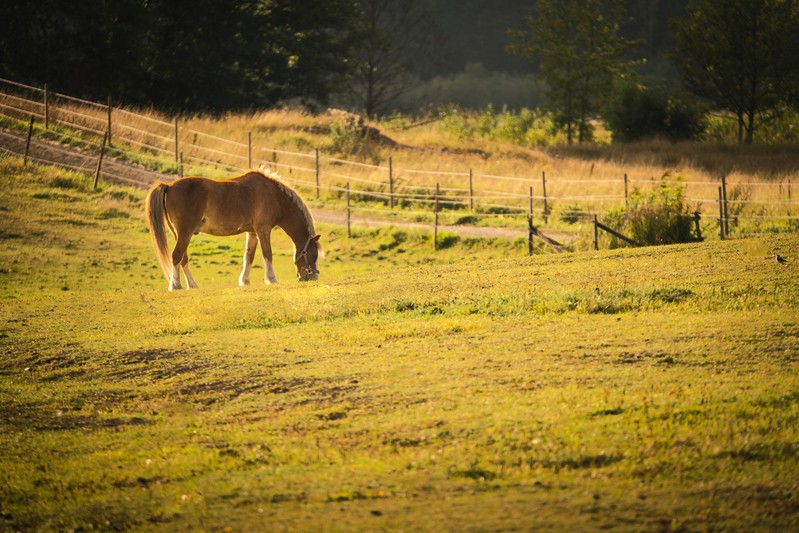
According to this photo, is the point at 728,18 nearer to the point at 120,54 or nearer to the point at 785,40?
the point at 785,40

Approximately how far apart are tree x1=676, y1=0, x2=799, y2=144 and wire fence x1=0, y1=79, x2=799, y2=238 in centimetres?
1394

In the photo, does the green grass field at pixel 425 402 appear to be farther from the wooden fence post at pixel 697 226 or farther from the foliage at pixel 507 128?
the foliage at pixel 507 128

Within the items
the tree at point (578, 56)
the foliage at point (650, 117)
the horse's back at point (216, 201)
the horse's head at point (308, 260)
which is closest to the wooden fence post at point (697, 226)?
the horse's head at point (308, 260)

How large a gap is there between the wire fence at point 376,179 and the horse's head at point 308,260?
744 centimetres

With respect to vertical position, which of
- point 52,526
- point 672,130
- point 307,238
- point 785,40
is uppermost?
point 785,40

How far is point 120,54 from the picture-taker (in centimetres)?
4634

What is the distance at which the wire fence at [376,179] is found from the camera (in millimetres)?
29484

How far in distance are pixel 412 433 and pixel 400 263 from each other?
56.5ft

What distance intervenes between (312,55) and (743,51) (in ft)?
65.7

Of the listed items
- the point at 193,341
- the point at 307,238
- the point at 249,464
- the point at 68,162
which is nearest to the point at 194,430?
the point at 249,464

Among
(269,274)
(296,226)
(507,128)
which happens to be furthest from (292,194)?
(507,128)

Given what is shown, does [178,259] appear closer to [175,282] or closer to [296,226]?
[175,282]

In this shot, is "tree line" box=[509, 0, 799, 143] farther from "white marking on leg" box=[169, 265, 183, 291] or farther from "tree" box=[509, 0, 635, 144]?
"white marking on leg" box=[169, 265, 183, 291]

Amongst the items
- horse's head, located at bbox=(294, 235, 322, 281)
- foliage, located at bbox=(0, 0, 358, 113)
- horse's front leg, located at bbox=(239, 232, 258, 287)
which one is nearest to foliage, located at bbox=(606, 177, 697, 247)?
horse's head, located at bbox=(294, 235, 322, 281)
